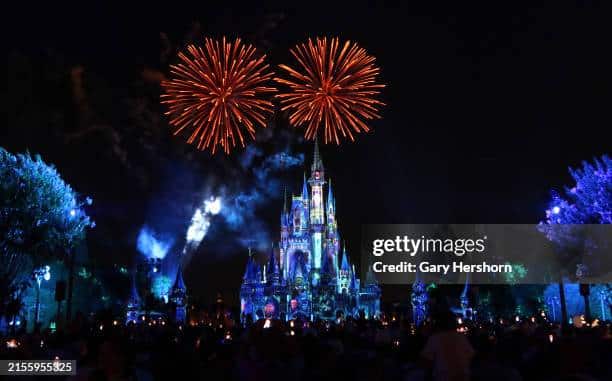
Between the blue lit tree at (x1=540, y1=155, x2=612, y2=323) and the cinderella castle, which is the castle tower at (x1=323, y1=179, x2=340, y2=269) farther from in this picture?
the blue lit tree at (x1=540, y1=155, x2=612, y2=323)

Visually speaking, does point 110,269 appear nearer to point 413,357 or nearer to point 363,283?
point 363,283

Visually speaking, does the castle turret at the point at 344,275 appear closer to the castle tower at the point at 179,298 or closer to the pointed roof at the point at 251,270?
the pointed roof at the point at 251,270

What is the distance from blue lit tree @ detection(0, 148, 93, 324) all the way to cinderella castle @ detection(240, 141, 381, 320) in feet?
204

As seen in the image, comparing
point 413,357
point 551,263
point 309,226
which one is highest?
point 309,226

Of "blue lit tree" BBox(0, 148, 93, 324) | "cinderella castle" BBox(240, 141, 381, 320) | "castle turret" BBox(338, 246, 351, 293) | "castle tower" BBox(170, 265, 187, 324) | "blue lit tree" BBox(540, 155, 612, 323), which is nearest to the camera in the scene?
"blue lit tree" BBox(0, 148, 93, 324)

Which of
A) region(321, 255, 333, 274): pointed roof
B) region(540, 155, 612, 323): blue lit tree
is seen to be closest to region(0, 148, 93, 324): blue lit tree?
region(540, 155, 612, 323): blue lit tree

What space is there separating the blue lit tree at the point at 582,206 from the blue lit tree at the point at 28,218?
1315 inches

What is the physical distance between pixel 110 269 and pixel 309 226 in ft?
147

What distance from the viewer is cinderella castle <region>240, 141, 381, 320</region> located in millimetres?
100938

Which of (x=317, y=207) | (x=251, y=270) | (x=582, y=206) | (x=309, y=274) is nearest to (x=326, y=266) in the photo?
(x=309, y=274)

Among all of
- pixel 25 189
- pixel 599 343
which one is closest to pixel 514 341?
pixel 599 343

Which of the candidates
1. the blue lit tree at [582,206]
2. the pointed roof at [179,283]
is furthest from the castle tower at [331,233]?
the blue lit tree at [582,206]

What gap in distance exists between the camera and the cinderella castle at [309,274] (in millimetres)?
100938

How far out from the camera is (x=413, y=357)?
12672 millimetres
